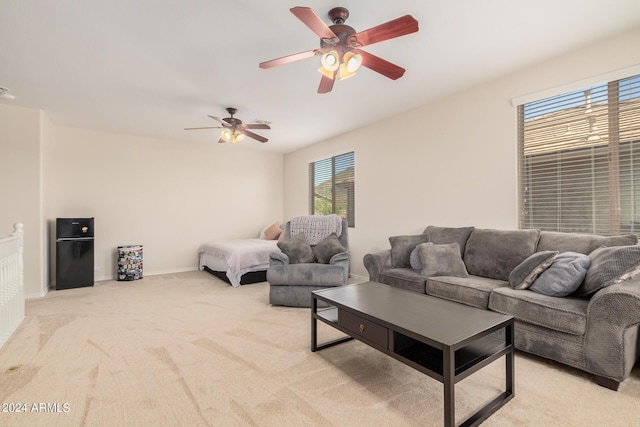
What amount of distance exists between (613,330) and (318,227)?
133 inches

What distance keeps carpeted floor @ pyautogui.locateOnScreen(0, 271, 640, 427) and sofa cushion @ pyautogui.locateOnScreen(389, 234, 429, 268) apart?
1312 mm

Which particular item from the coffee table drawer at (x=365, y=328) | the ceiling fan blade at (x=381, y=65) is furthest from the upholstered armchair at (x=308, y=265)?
the ceiling fan blade at (x=381, y=65)

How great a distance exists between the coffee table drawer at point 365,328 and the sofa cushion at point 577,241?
199 centimetres

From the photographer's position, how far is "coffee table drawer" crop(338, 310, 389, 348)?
1.82 m

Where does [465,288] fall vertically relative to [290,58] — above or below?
below

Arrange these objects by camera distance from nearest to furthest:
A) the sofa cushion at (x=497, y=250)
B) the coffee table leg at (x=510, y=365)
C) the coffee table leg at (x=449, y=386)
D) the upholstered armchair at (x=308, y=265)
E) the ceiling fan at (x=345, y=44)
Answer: the coffee table leg at (x=449, y=386) → the coffee table leg at (x=510, y=365) → the ceiling fan at (x=345, y=44) → the sofa cushion at (x=497, y=250) → the upholstered armchair at (x=308, y=265)

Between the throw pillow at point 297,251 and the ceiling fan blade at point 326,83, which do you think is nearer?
the ceiling fan blade at point 326,83

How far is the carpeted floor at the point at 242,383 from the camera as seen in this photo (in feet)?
5.35

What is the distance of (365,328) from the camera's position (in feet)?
6.37

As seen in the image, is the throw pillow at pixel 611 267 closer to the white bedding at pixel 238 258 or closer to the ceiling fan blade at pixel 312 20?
the ceiling fan blade at pixel 312 20

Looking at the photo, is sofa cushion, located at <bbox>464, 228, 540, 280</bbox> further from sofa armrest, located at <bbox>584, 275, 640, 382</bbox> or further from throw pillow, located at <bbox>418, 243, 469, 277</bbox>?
sofa armrest, located at <bbox>584, 275, 640, 382</bbox>

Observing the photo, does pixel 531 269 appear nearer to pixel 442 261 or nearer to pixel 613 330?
pixel 613 330

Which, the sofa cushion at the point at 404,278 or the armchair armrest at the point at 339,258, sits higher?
the armchair armrest at the point at 339,258

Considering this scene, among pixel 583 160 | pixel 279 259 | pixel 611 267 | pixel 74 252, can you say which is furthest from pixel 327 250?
pixel 74 252
